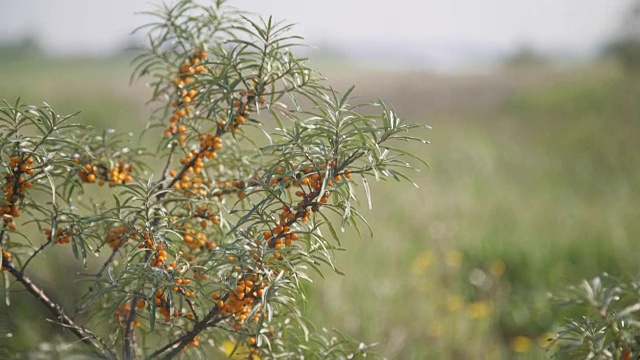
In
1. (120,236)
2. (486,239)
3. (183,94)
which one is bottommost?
(486,239)

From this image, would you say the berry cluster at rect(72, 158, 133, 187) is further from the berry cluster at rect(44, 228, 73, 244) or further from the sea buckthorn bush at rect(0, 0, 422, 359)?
the berry cluster at rect(44, 228, 73, 244)

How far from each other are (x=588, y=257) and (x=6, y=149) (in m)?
3.95

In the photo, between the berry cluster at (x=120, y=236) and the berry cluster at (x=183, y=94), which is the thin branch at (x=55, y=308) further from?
the berry cluster at (x=183, y=94)

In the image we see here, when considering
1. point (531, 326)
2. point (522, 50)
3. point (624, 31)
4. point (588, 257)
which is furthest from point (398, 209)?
point (522, 50)

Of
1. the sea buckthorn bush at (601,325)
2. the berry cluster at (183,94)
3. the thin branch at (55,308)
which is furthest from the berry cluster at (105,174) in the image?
the sea buckthorn bush at (601,325)

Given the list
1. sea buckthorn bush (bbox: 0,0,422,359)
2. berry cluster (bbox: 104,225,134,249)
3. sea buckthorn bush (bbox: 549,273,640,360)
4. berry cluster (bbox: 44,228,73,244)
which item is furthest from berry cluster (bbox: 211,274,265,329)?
sea buckthorn bush (bbox: 549,273,640,360)

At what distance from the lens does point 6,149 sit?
1.17m

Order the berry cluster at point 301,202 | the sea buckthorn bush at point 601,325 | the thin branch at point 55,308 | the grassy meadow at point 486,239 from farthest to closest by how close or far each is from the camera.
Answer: the grassy meadow at point 486,239, the thin branch at point 55,308, the berry cluster at point 301,202, the sea buckthorn bush at point 601,325

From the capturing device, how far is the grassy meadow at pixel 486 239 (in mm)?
3250

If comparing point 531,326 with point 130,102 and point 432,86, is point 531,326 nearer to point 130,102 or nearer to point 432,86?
point 130,102

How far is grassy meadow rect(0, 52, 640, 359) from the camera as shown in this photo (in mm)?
3250

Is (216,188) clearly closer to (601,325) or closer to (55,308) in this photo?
(55,308)

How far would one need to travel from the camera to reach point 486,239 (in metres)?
4.46

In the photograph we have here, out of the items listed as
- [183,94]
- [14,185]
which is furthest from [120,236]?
[183,94]
